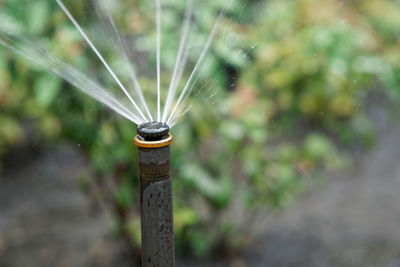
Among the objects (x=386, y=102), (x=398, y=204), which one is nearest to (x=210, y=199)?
(x=398, y=204)

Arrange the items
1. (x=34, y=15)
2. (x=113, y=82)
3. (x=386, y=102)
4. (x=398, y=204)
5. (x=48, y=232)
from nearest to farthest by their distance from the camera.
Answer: (x=34, y=15), (x=113, y=82), (x=48, y=232), (x=398, y=204), (x=386, y=102)

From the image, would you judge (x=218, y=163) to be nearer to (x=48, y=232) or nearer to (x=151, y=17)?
(x=151, y=17)

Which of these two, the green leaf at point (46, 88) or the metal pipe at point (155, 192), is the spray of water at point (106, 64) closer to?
the green leaf at point (46, 88)

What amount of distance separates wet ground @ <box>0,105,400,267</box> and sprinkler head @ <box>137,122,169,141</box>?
1.61 metres

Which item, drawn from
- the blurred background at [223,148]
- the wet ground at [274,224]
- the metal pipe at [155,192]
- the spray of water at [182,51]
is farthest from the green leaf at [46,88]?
the metal pipe at [155,192]

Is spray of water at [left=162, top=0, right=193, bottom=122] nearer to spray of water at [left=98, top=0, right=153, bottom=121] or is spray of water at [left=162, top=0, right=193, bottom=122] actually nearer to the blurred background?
the blurred background

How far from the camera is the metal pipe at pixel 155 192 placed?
3.84 ft

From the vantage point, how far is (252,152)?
272 centimetres

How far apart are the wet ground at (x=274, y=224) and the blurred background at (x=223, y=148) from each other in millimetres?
11

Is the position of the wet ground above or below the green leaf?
below

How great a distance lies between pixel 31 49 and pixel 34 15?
0.15 metres

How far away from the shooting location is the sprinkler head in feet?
3.80

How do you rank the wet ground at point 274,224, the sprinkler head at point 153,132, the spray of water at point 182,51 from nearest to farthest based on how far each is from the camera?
1. the sprinkler head at point 153,132
2. the spray of water at point 182,51
3. the wet ground at point 274,224

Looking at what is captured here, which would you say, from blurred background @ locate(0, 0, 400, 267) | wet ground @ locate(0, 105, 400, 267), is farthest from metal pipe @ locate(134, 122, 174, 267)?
wet ground @ locate(0, 105, 400, 267)
